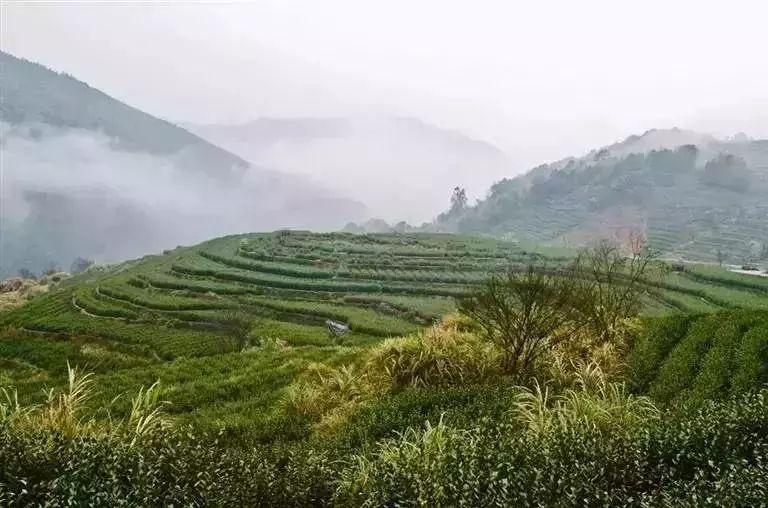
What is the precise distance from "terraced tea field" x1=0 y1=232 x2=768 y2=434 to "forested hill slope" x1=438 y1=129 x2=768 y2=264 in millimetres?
48360

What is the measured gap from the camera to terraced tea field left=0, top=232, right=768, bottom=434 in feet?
49.1

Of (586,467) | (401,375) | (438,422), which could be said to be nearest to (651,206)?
(401,375)

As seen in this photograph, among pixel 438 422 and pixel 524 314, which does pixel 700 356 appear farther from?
pixel 438 422

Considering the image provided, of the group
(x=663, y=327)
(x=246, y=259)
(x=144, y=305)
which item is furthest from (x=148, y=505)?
(x=246, y=259)

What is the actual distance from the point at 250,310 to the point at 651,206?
110870mm

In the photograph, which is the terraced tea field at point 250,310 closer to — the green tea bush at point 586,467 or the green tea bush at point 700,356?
the green tea bush at point 586,467

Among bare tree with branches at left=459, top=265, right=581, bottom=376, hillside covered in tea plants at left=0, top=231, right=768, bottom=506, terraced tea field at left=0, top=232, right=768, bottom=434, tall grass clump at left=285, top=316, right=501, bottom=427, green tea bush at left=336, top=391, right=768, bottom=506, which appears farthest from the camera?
terraced tea field at left=0, top=232, right=768, bottom=434

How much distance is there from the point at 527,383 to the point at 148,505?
6.50 m

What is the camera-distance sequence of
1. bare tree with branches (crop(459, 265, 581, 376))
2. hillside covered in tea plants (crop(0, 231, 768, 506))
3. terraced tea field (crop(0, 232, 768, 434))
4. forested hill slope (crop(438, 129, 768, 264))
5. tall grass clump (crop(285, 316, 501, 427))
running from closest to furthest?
1. hillside covered in tea plants (crop(0, 231, 768, 506))
2. tall grass clump (crop(285, 316, 501, 427))
3. bare tree with branches (crop(459, 265, 581, 376))
4. terraced tea field (crop(0, 232, 768, 434))
5. forested hill slope (crop(438, 129, 768, 264))

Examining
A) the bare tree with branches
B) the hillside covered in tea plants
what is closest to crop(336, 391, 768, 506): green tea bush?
the hillside covered in tea plants

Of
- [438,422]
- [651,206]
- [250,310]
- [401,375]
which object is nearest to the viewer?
[438,422]

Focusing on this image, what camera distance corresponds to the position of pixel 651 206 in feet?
406

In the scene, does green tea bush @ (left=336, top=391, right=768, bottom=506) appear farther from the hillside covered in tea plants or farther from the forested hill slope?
the forested hill slope

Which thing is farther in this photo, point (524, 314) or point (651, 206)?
point (651, 206)
